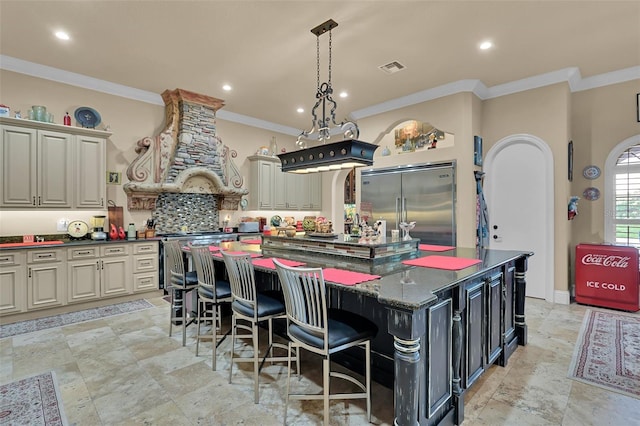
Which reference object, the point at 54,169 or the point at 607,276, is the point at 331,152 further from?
the point at 607,276

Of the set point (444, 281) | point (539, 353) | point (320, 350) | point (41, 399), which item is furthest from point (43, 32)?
point (539, 353)

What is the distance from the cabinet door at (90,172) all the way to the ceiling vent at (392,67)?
A: 4108 mm

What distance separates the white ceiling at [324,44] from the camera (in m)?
3.09

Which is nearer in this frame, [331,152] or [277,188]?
[331,152]

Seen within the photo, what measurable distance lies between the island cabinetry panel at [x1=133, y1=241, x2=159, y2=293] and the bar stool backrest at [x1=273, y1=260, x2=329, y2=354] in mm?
3645

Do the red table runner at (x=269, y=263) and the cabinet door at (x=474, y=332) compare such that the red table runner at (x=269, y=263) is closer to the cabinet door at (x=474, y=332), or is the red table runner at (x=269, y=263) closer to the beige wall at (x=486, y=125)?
the cabinet door at (x=474, y=332)

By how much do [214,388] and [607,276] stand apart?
16.3 feet

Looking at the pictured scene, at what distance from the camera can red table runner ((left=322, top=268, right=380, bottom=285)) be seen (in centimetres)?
202

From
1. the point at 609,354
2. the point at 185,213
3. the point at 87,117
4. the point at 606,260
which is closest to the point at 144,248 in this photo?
the point at 185,213

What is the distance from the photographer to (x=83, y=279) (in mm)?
4285

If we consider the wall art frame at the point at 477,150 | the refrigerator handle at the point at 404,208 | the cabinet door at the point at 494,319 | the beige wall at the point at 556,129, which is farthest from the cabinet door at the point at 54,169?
the beige wall at the point at 556,129

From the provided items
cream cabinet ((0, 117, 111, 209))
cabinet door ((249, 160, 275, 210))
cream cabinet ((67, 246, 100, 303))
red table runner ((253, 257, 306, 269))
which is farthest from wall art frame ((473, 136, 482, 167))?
cream cabinet ((67, 246, 100, 303))

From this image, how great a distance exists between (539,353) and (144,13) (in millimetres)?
4992

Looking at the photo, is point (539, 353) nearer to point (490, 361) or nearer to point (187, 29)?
point (490, 361)
